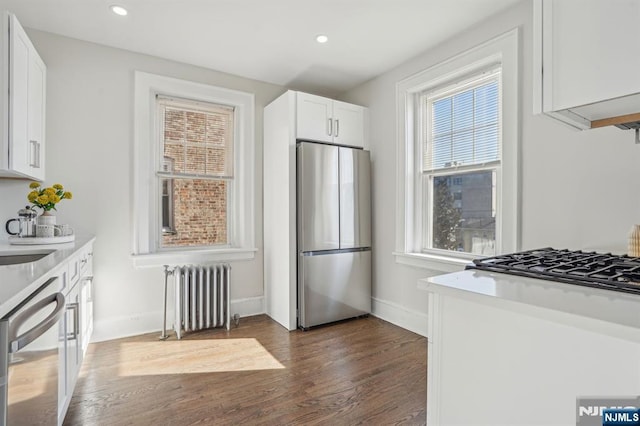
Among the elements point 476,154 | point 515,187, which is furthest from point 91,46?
point 515,187

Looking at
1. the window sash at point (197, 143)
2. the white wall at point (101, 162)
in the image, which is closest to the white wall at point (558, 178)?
the window sash at point (197, 143)

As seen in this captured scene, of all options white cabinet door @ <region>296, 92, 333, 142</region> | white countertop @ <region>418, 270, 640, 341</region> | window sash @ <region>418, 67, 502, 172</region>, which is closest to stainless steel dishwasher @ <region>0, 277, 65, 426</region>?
white countertop @ <region>418, 270, 640, 341</region>

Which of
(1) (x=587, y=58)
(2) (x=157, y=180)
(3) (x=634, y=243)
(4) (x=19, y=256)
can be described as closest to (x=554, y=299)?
(1) (x=587, y=58)

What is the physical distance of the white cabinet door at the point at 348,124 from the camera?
3.57 metres

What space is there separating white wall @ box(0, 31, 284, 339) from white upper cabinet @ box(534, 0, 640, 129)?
3177mm

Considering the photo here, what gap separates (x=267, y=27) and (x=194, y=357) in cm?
269

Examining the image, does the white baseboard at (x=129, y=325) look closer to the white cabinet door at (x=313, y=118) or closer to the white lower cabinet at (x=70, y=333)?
the white lower cabinet at (x=70, y=333)

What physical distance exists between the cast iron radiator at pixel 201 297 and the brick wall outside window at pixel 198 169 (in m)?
0.42

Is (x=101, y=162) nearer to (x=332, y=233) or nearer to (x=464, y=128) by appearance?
(x=332, y=233)

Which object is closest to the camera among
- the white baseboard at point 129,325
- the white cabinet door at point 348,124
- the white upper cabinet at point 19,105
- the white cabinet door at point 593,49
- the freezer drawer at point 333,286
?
the white cabinet door at point 593,49

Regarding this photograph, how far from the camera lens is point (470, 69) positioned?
9.18 ft

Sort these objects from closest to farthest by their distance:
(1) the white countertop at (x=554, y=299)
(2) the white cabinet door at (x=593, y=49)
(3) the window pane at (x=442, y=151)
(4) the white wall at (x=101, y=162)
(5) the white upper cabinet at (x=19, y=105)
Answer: (1) the white countertop at (x=554, y=299) → (2) the white cabinet door at (x=593, y=49) → (5) the white upper cabinet at (x=19, y=105) → (4) the white wall at (x=101, y=162) → (3) the window pane at (x=442, y=151)

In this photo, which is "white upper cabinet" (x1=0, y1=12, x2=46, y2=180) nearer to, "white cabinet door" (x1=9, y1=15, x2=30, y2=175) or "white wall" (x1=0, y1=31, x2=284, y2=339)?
"white cabinet door" (x1=9, y1=15, x2=30, y2=175)

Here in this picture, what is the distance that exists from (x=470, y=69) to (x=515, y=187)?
1080 mm
